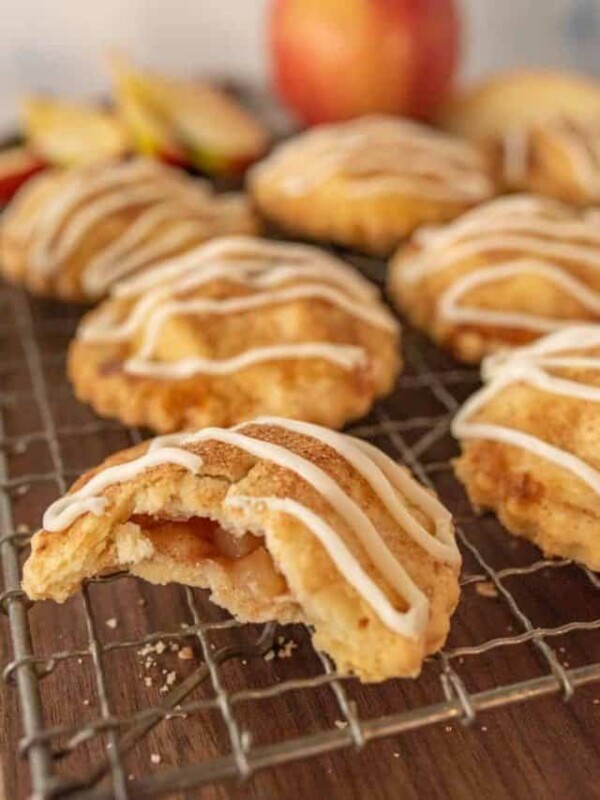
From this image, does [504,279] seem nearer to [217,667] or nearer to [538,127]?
[538,127]

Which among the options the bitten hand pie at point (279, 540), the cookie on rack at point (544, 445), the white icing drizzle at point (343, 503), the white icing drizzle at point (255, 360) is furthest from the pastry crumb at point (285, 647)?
the white icing drizzle at point (255, 360)

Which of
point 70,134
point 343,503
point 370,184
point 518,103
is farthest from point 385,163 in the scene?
point 343,503

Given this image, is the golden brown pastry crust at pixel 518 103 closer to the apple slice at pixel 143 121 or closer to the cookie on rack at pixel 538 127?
the cookie on rack at pixel 538 127

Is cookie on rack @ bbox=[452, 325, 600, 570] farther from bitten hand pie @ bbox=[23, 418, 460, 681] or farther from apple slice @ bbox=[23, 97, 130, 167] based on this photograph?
apple slice @ bbox=[23, 97, 130, 167]

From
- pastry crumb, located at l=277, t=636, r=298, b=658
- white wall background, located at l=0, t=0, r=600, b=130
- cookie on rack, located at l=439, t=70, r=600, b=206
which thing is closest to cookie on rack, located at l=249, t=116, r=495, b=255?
cookie on rack, located at l=439, t=70, r=600, b=206

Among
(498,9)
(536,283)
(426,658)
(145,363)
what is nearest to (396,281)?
(536,283)

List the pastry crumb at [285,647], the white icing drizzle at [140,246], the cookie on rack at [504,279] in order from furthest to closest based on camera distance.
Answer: the white icing drizzle at [140,246] < the cookie on rack at [504,279] < the pastry crumb at [285,647]
